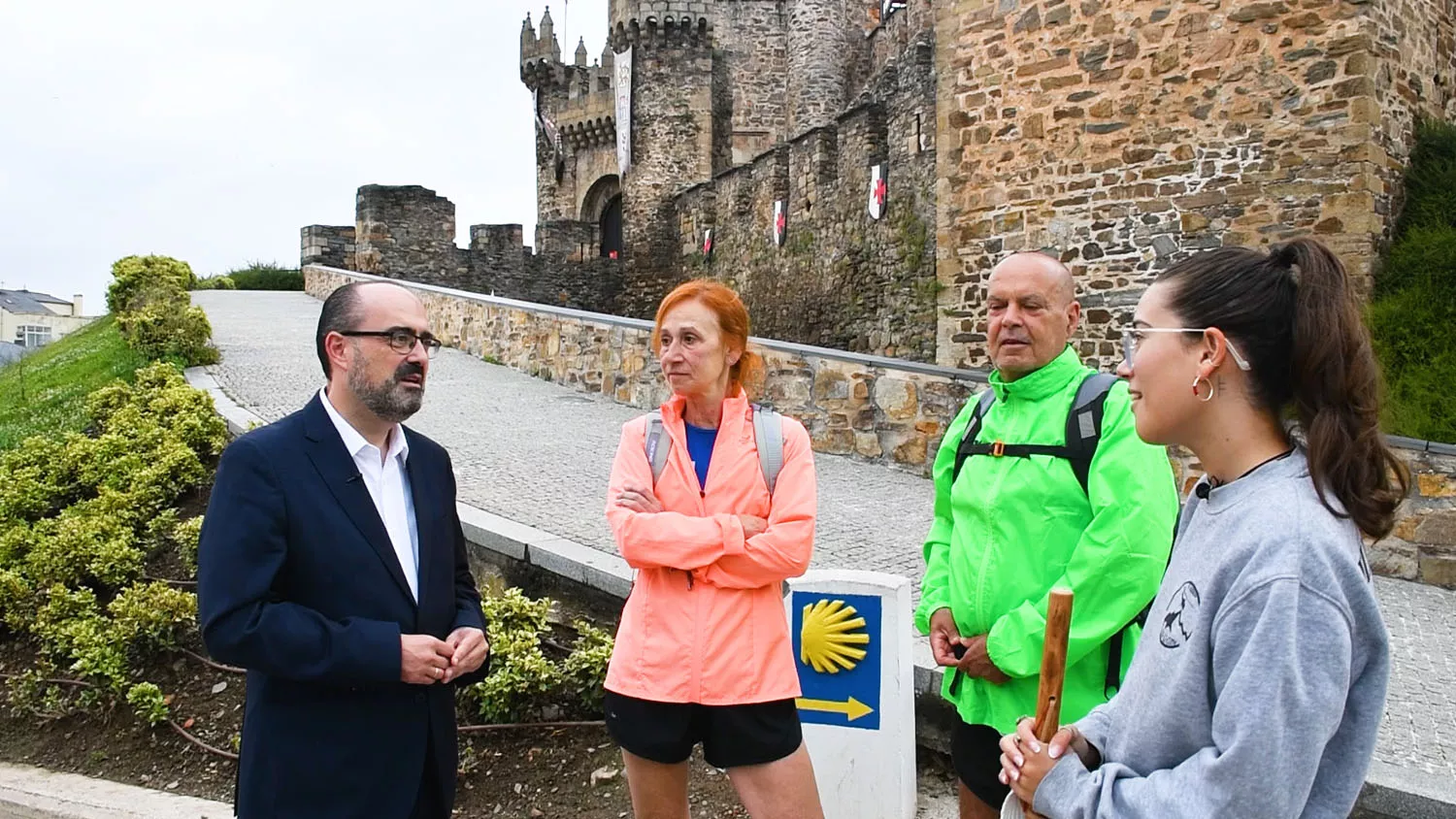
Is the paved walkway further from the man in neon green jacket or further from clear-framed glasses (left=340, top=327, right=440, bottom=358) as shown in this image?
clear-framed glasses (left=340, top=327, right=440, bottom=358)

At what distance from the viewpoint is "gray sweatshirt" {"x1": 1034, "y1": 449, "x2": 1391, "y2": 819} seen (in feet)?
4.29

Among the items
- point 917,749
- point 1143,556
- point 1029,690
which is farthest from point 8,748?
point 1143,556

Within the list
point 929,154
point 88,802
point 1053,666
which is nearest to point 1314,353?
point 1053,666

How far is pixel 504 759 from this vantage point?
4.10 metres

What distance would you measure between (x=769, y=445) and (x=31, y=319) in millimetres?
58767

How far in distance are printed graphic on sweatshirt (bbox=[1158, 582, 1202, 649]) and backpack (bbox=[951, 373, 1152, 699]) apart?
2.60 feet

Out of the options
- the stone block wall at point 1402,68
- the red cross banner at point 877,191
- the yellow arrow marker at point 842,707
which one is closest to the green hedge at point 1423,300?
the stone block wall at point 1402,68

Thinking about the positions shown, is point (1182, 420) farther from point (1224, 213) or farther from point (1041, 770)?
point (1224, 213)

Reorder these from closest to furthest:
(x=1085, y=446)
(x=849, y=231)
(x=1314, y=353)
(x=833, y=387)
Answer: (x=1314, y=353)
(x=1085, y=446)
(x=833, y=387)
(x=849, y=231)

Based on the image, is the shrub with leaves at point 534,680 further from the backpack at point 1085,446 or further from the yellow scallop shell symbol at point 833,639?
the backpack at point 1085,446

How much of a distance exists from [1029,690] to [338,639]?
4.97ft

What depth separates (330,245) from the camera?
25.1 meters

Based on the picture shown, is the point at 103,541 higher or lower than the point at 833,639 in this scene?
lower

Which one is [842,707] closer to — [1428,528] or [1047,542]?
[1047,542]
